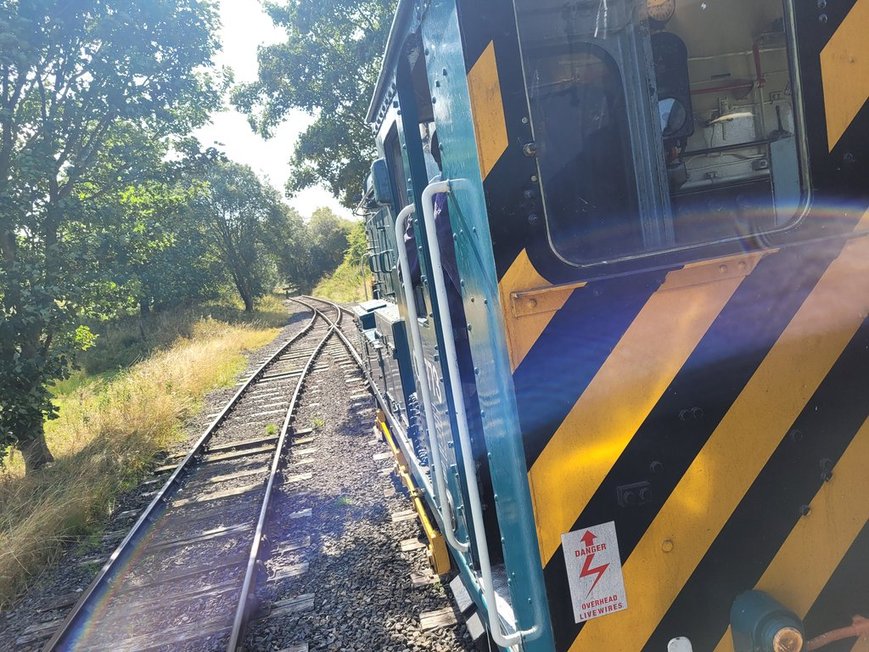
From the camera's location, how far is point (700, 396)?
1.57m

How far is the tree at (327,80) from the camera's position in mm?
12609

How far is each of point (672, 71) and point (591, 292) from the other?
95 centimetres

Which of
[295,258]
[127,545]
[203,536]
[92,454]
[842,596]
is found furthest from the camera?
[295,258]

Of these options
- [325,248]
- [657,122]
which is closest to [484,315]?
[657,122]

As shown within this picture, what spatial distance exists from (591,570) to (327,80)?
555 inches

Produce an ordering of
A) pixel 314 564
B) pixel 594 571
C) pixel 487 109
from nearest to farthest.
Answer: pixel 487 109, pixel 594 571, pixel 314 564

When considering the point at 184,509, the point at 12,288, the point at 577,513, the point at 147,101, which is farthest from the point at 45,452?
the point at 577,513

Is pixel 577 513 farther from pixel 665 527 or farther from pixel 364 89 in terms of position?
pixel 364 89

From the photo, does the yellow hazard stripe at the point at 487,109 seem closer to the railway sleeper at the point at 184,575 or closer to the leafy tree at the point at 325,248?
the railway sleeper at the point at 184,575

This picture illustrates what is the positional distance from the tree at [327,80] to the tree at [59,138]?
4834 millimetres

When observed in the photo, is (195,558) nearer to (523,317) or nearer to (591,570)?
(591,570)

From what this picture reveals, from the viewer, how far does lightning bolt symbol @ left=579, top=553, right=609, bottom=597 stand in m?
1.55

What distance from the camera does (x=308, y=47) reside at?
44.1ft

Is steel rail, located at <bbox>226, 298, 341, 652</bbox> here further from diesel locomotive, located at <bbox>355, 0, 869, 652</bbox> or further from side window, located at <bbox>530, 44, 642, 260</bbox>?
side window, located at <bbox>530, 44, 642, 260</bbox>
